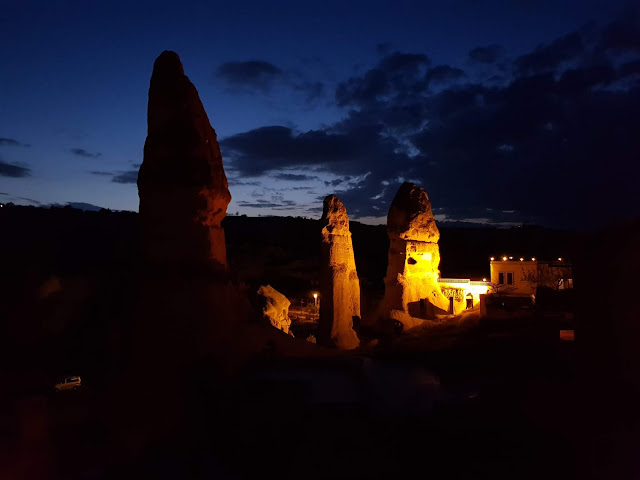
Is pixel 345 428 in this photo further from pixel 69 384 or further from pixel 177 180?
pixel 177 180

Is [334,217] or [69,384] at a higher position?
[334,217]

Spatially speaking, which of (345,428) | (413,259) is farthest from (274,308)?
(345,428)

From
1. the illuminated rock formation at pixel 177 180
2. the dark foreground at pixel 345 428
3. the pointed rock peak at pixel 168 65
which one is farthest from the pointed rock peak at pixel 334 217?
the dark foreground at pixel 345 428

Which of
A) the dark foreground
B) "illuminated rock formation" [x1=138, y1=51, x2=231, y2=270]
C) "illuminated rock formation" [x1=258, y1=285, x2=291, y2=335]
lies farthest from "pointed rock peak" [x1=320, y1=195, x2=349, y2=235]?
the dark foreground

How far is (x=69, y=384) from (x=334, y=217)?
50.0ft

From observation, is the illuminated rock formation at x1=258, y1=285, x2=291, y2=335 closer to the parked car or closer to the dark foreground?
the dark foreground

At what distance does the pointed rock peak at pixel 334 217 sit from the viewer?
23281 mm

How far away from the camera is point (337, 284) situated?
22562mm

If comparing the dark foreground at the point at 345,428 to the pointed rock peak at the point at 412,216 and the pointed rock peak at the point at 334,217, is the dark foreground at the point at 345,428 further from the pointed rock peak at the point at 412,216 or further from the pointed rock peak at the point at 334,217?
the pointed rock peak at the point at 412,216

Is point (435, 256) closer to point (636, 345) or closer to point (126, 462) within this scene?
point (636, 345)

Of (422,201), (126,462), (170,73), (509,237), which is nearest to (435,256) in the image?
(422,201)

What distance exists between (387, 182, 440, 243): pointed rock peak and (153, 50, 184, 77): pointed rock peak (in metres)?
16.0

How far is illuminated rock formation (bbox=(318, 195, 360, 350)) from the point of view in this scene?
22.3 metres

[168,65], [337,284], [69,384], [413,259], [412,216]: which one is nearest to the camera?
[69,384]
